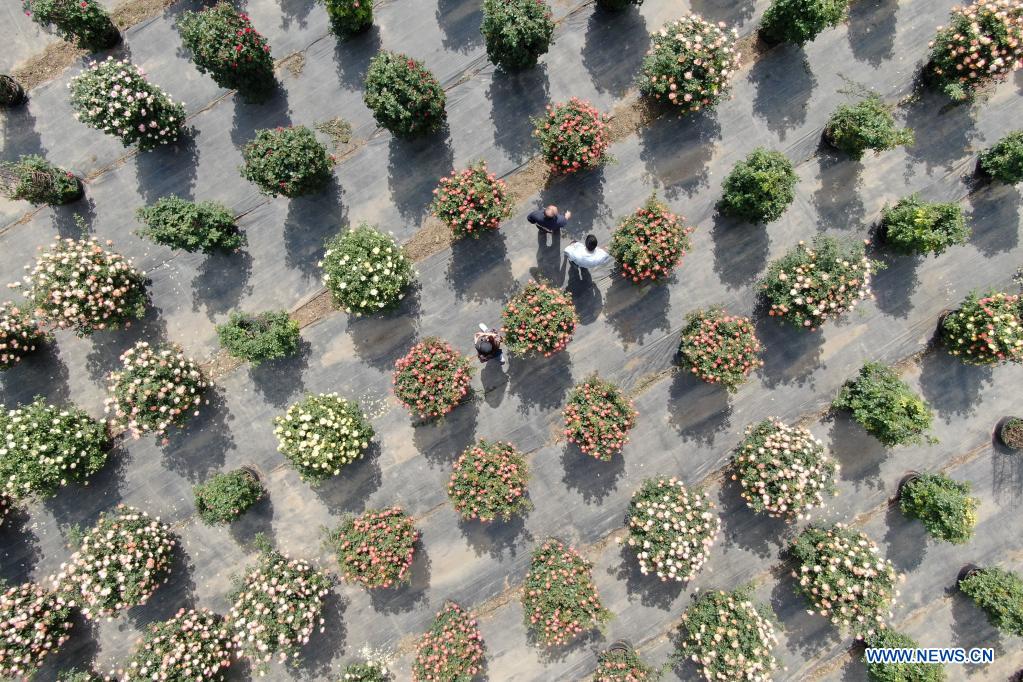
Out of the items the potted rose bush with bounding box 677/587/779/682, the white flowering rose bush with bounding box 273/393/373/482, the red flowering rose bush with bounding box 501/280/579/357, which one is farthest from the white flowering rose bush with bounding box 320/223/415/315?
the potted rose bush with bounding box 677/587/779/682

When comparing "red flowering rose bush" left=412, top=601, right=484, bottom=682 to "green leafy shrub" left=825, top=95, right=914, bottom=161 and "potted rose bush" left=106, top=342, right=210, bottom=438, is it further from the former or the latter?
"green leafy shrub" left=825, top=95, right=914, bottom=161

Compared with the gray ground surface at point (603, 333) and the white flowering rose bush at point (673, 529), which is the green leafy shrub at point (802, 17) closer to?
the gray ground surface at point (603, 333)

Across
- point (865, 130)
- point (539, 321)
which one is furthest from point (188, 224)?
point (865, 130)

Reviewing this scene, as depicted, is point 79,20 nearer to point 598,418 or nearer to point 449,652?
point 598,418

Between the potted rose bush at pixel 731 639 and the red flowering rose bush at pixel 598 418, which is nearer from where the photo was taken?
the potted rose bush at pixel 731 639

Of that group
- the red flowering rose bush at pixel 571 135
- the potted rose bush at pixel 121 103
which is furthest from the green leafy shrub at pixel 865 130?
the potted rose bush at pixel 121 103

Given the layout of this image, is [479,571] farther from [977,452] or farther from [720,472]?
[977,452]

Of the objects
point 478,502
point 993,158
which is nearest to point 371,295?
point 478,502
